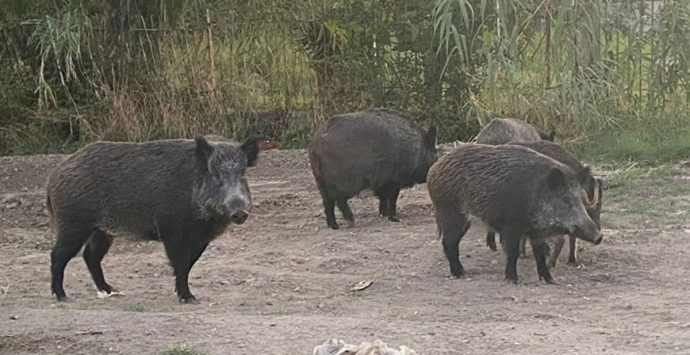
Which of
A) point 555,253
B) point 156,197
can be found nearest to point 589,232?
point 555,253

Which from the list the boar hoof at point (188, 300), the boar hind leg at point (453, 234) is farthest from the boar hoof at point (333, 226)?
the boar hoof at point (188, 300)

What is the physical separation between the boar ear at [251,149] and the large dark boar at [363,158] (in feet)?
7.70

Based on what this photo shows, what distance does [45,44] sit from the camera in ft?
38.1

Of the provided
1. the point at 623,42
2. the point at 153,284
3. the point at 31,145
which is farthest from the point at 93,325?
the point at 31,145

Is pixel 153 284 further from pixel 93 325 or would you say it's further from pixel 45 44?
pixel 45 44

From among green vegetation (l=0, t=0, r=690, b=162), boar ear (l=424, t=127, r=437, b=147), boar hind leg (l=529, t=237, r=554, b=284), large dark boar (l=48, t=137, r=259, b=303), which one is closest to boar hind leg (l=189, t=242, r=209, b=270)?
large dark boar (l=48, t=137, r=259, b=303)

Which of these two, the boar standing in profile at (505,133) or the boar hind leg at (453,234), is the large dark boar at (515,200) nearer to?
the boar hind leg at (453,234)

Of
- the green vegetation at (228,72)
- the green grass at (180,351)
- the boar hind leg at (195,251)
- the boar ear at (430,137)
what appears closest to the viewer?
the green grass at (180,351)

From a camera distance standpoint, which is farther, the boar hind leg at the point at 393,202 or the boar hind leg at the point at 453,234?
the boar hind leg at the point at 393,202

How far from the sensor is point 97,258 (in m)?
7.20

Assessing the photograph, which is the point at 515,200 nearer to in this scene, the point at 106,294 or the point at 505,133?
the point at 505,133

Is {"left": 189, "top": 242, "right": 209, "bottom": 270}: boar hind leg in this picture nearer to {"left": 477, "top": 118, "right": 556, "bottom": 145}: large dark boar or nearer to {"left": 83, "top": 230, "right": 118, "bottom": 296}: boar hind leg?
{"left": 83, "top": 230, "right": 118, "bottom": 296}: boar hind leg

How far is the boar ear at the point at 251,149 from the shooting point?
22.5 ft

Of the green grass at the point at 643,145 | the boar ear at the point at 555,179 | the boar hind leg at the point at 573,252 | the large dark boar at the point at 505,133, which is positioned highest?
the boar ear at the point at 555,179
